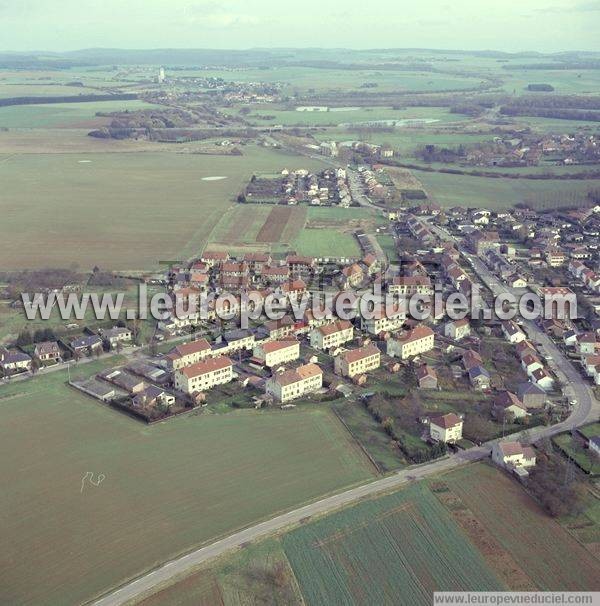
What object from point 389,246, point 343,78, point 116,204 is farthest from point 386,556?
point 343,78

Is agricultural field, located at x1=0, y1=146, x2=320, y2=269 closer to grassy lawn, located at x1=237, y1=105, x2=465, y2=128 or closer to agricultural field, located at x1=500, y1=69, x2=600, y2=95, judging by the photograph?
grassy lawn, located at x1=237, y1=105, x2=465, y2=128

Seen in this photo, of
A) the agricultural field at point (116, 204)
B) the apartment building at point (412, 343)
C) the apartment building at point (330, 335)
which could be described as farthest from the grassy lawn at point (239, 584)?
the agricultural field at point (116, 204)

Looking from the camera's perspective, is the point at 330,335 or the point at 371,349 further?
the point at 330,335

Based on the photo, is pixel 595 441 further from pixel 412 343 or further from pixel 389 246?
pixel 389 246

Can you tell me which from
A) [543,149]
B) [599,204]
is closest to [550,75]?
[543,149]

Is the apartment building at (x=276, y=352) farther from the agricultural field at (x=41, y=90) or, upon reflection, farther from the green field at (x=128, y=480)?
the agricultural field at (x=41, y=90)

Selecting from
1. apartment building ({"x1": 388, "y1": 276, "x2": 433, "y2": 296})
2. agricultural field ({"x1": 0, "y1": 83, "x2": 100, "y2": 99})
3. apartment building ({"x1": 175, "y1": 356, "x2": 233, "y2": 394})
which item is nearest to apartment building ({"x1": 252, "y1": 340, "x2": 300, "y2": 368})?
apartment building ({"x1": 175, "y1": 356, "x2": 233, "y2": 394})

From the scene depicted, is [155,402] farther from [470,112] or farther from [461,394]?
[470,112]
